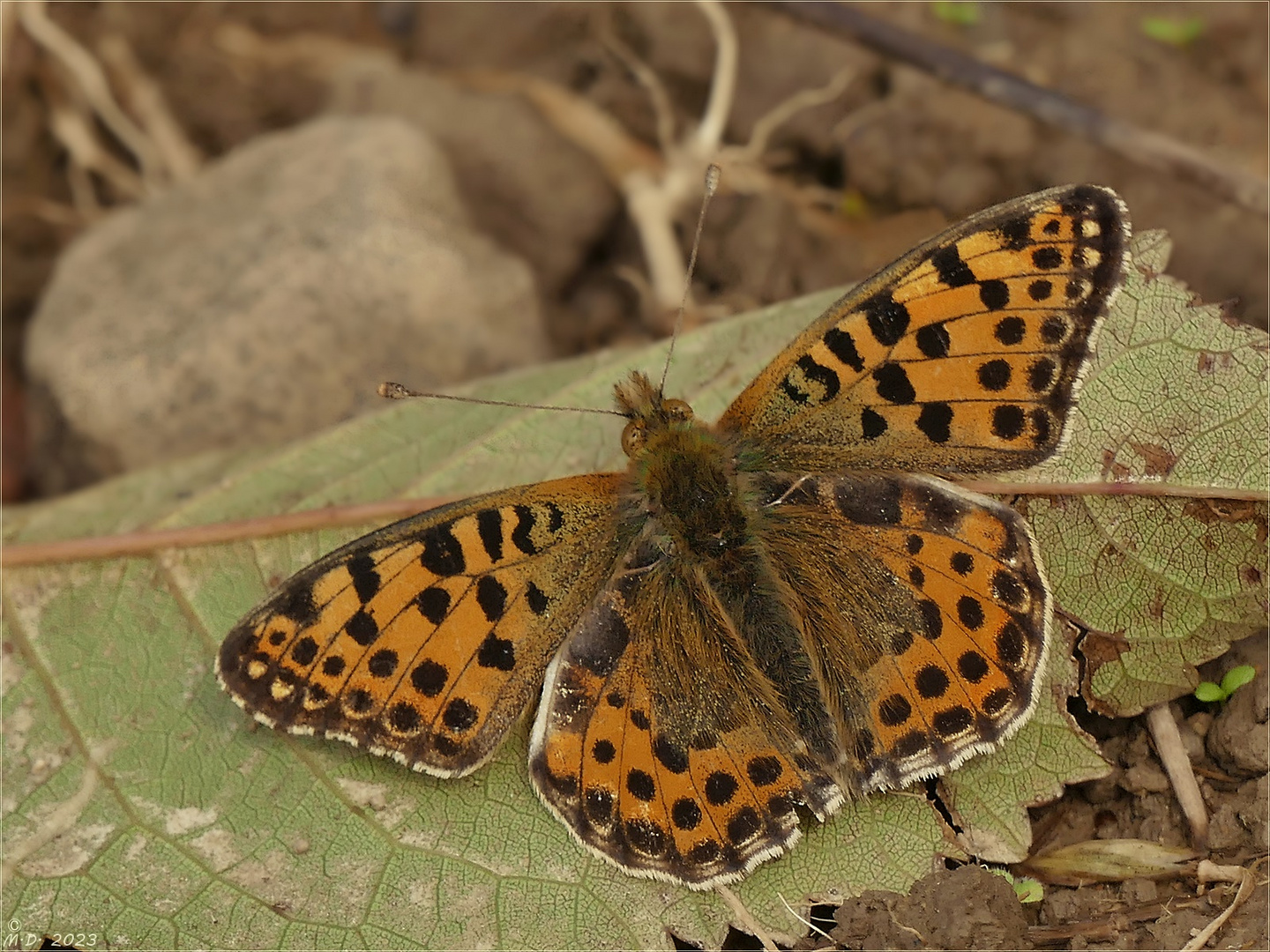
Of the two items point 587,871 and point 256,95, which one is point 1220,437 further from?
point 256,95

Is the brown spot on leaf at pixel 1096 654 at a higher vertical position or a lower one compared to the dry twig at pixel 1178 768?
higher

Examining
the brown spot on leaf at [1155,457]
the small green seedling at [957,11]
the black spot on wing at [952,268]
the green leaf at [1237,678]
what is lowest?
the green leaf at [1237,678]

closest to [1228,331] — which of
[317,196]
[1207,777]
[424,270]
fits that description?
[1207,777]

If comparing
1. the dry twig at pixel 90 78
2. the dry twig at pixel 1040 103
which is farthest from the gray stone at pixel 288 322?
the dry twig at pixel 1040 103

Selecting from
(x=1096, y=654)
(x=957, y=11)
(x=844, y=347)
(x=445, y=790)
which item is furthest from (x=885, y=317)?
(x=957, y=11)

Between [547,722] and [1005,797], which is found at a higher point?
[547,722]

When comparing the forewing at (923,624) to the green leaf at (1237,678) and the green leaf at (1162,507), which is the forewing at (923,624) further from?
the green leaf at (1237,678)
